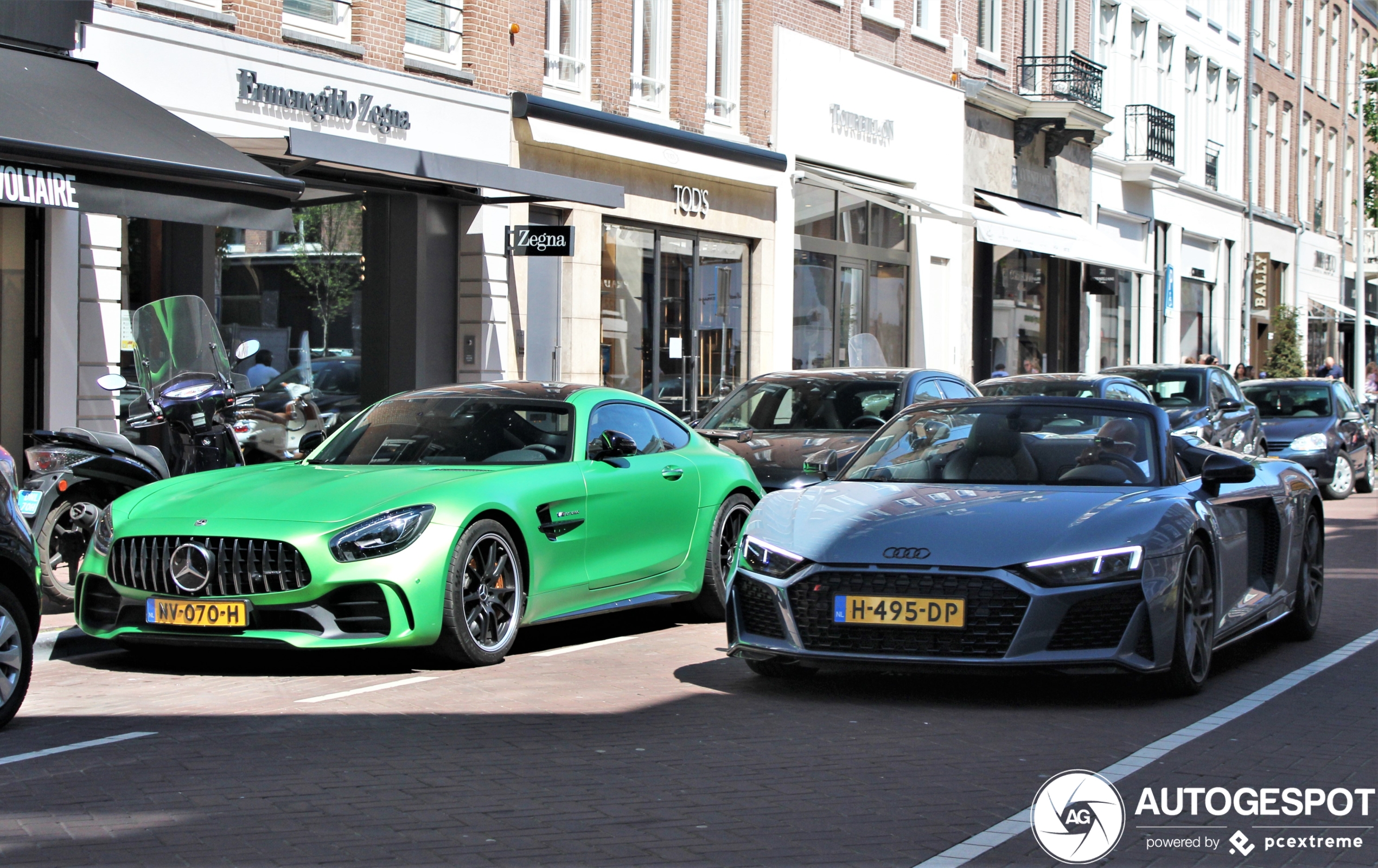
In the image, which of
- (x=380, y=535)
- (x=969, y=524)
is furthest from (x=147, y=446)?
(x=969, y=524)

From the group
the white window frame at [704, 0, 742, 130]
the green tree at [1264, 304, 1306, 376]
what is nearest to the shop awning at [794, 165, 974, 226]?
the white window frame at [704, 0, 742, 130]

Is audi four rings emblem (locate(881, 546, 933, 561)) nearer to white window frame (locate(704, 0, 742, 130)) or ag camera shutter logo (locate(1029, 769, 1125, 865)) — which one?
ag camera shutter logo (locate(1029, 769, 1125, 865))

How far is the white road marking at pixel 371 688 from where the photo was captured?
7297mm

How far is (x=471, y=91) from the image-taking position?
1833cm

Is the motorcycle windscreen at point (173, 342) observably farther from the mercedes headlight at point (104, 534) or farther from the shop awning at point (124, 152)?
the mercedes headlight at point (104, 534)

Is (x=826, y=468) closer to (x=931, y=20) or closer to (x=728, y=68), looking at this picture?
(x=728, y=68)

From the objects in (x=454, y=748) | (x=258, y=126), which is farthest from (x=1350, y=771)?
(x=258, y=126)

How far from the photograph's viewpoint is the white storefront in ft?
83.1

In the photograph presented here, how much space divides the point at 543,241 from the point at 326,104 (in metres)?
3.32

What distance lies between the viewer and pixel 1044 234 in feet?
92.1

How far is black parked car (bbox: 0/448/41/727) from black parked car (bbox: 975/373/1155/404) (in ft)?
33.7

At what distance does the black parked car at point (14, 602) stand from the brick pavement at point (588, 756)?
192 millimetres

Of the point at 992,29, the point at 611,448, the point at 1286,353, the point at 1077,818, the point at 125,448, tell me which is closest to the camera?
the point at 1077,818

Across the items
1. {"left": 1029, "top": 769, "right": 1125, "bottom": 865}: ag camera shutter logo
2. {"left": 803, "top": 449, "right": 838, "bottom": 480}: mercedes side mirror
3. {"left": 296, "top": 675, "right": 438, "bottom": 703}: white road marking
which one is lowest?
{"left": 296, "top": 675, "right": 438, "bottom": 703}: white road marking
